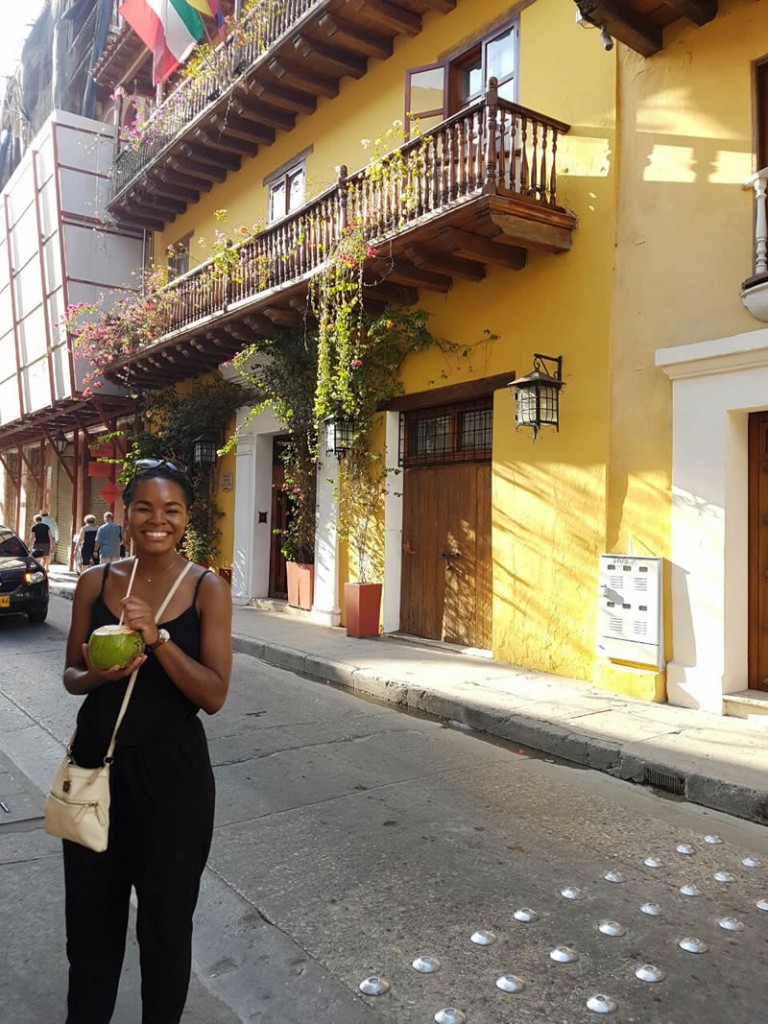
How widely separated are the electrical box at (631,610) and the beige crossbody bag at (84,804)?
589 centimetres

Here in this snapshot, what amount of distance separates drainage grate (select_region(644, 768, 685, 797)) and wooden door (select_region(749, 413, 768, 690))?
215cm

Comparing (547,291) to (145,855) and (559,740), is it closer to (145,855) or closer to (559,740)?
(559,740)

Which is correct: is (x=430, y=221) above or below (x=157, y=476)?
above

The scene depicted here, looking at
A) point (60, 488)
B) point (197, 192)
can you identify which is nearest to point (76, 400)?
point (197, 192)

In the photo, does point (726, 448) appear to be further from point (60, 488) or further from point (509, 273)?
point (60, 488)

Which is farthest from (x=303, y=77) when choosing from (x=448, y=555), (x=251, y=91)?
(x=448, y=555)

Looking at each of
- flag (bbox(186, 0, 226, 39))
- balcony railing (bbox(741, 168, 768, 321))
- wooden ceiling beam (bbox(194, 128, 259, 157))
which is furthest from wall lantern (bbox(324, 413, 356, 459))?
flag (bbox(186, 0, 226, 39))

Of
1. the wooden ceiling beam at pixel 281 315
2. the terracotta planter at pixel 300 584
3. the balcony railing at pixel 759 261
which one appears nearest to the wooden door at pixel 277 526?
the terracotta planter at pixel 300 584

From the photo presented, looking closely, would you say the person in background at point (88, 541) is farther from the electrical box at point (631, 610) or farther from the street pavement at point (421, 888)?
the electrical box at point (631, 610)

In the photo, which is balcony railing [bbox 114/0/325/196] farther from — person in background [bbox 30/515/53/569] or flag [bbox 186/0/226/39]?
person in background [bbox 30/515/53/569]

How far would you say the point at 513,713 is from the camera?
6.35 meters

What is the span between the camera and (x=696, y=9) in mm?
6738

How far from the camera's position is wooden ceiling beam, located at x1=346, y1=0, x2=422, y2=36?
980cm

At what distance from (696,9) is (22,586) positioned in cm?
1030
